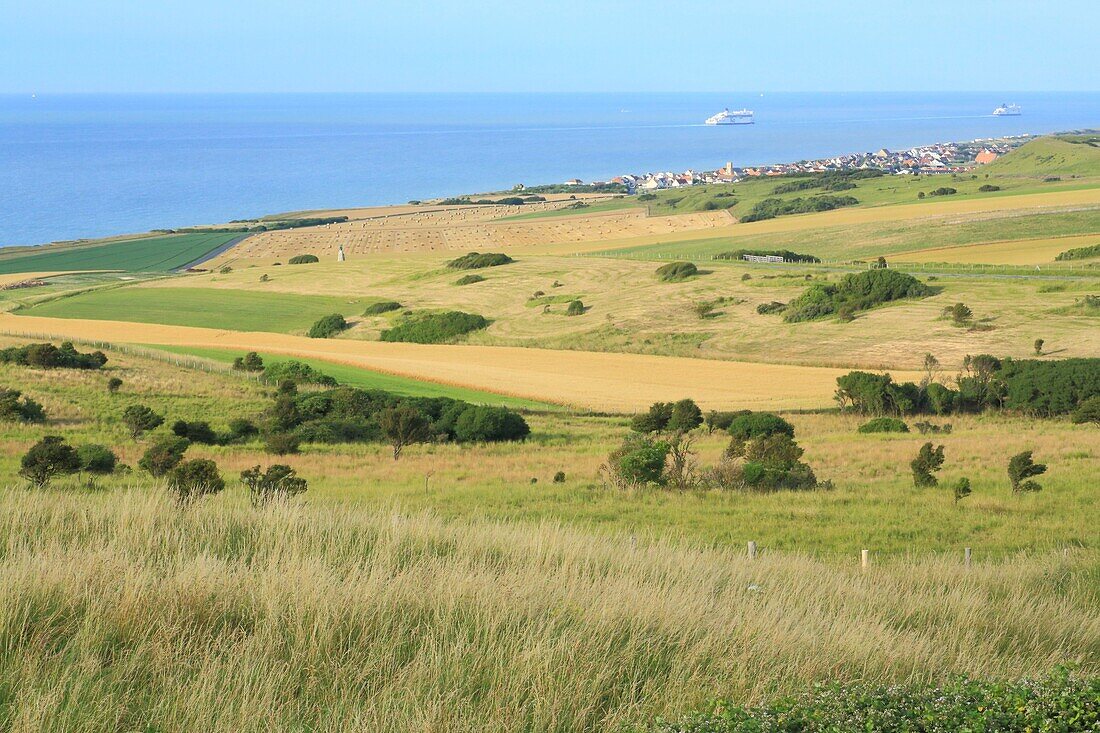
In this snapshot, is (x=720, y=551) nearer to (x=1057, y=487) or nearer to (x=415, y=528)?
(x=415, y=528)

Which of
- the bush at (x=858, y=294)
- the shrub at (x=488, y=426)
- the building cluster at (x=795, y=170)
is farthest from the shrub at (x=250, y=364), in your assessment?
Result: the building cluster at (x=795, y=170)

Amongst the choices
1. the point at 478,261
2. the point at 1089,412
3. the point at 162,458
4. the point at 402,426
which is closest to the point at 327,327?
the point at 478,261

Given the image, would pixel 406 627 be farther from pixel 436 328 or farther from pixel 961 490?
pixel 436 328

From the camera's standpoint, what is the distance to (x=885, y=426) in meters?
31.0

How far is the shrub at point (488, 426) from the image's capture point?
29891 millimetres

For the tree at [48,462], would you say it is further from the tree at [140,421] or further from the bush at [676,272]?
the bush at [676,272]

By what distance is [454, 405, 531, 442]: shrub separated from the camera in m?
29.9

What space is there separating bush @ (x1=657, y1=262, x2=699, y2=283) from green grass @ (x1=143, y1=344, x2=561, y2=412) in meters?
25.8

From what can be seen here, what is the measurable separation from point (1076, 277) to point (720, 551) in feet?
179

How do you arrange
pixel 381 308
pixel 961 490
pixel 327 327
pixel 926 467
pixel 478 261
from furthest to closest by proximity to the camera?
pixel 478 261, pixel 381 308, pixel 327 327, pixel 926 467, pixel 961 490

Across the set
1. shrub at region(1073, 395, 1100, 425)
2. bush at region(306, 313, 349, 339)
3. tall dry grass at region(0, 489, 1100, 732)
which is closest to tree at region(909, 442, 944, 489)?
tall dry grass at region(0, 489, 1100, 732)

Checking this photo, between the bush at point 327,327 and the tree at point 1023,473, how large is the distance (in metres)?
46.6

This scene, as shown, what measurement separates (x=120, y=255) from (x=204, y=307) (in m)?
35.9

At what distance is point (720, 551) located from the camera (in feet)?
35.2
